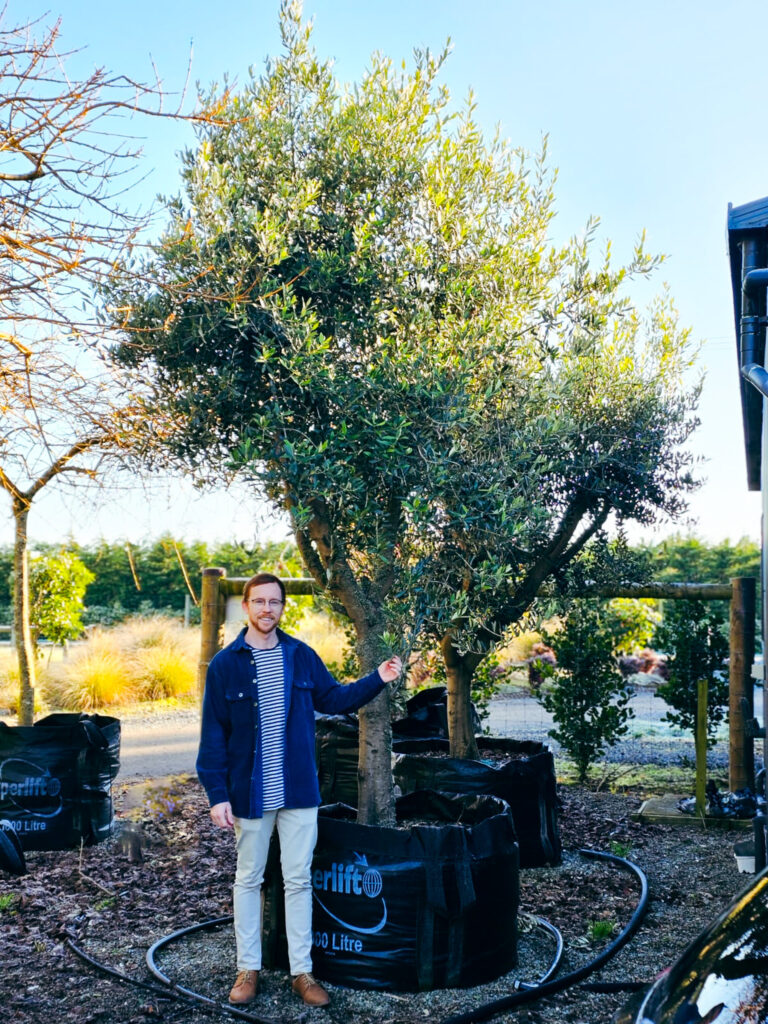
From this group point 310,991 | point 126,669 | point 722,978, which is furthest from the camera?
point 126,669

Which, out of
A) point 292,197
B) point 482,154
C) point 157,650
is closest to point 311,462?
point 292,197

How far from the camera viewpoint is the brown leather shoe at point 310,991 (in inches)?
141

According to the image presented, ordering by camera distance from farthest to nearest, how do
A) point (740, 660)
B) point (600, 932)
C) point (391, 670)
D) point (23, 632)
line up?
point (740, 660) → point (23, 632) → point (600, 932) → point (391, 670)

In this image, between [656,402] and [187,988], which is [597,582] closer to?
[656,402]

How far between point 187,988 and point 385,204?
372 cm

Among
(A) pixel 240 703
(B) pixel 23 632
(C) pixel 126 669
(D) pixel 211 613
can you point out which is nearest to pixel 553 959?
(A) pixel 240 703

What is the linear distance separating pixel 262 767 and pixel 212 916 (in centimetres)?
143

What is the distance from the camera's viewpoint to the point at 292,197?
4.37 meters

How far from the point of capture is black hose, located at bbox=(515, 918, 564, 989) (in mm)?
3737

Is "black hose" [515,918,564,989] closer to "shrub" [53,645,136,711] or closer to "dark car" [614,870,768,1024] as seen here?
"dark car" [614,870,768,1024]

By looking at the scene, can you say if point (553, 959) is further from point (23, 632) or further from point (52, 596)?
point (52, 596)

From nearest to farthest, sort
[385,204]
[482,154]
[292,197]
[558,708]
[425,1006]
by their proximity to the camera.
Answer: [425,1006], [292,197], [385,204], [482,154], [558,708]

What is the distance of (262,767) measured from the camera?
12.1 feet

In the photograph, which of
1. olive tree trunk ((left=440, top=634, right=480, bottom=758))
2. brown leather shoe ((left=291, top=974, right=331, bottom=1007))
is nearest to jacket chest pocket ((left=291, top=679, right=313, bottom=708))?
brown leather shoe ((left=291, top=974, right=331, bottom=1007))
